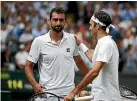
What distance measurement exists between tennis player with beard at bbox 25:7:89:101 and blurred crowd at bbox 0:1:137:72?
23.8 feet

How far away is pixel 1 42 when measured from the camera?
59.6ft

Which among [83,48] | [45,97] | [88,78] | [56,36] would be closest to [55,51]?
[56,36]

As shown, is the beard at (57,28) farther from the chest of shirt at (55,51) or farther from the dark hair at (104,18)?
the dark hair at (104,18)

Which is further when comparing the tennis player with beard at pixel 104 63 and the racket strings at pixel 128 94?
the racket strings at pixel 128 94

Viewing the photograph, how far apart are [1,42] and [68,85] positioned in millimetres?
10009

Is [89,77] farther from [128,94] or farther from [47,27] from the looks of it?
[47,27]

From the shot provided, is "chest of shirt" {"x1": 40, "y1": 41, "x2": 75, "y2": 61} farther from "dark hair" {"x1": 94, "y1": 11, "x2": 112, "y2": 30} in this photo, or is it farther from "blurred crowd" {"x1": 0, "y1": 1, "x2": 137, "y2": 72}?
"blurred crowd" {"x1": 0, "y1": 1, "x2": 137, "y2": 72}

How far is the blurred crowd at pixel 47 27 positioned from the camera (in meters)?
17.4

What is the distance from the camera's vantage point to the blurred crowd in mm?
17359

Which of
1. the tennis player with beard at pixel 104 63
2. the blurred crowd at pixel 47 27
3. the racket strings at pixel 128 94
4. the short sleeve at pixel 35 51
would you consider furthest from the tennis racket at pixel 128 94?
the blurred crowd at pixel 47 27

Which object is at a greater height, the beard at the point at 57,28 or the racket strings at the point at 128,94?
the beard at the point at 57,28

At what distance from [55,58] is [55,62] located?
0.06m

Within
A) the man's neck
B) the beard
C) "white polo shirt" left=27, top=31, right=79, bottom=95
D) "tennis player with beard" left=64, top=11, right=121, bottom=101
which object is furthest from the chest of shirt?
"tennis player with beard" left=64, top=11, right=121, bottom=101

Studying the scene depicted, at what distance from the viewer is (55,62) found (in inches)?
327
